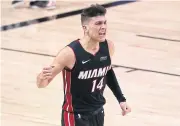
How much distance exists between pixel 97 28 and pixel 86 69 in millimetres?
319

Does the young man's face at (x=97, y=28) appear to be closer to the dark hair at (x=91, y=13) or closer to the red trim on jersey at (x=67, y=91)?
the dark hair at (x=91, y=13)

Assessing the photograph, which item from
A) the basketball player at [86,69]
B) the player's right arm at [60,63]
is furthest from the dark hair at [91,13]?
the player's right arm at [60,63]

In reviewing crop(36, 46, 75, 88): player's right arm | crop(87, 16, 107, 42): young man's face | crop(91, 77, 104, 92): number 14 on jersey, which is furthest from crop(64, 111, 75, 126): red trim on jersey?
crop(87, 16, 107, 42): young man's face

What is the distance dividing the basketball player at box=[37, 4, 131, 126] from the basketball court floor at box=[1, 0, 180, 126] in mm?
1771

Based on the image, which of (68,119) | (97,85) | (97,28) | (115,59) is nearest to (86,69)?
(97,85)

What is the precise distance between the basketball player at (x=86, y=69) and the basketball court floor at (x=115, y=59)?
5.81 feet

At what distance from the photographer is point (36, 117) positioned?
232 inches

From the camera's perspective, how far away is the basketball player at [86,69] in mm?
3838

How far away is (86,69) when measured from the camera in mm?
3883

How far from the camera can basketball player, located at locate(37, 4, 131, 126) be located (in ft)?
12.6

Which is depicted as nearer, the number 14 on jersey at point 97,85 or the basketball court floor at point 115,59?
the number 14 on jersey at point 97,85

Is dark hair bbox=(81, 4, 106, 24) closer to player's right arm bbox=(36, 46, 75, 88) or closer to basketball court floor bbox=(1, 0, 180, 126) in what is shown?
player's right arm bbox=(36, 46, 75, 88)

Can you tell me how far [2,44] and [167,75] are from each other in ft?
9.84

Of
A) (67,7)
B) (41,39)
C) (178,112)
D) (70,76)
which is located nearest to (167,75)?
(178,112)
